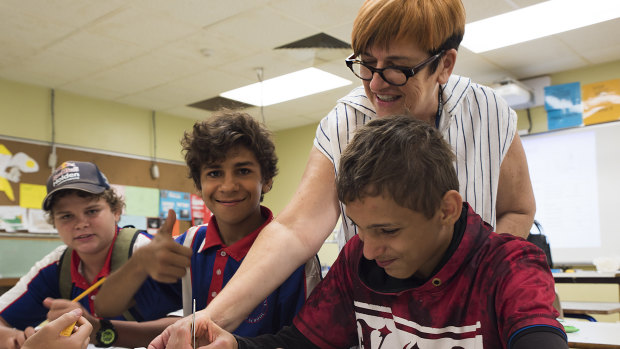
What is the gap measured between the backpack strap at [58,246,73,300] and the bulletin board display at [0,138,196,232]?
2578 mm

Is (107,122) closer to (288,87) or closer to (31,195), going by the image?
(31,195)

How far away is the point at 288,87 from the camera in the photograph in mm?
5641

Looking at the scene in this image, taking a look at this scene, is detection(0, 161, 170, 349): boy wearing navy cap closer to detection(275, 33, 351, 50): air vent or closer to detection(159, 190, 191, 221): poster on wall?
detection(275, 33, 351, 50): air vent

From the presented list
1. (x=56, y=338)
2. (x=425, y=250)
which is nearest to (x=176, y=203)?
(x=56, y=338)

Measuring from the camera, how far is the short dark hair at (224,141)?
1524mm

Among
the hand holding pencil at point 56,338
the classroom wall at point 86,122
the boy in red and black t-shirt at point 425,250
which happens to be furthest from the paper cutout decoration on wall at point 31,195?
the boy in red and black t-shirt at point 425,250

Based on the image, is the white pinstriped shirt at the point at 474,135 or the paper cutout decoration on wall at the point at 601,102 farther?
the paper cutout decoration on wall at the point at 601,102

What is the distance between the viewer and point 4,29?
4055mm

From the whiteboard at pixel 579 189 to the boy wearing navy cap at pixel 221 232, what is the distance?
→ 4.47m

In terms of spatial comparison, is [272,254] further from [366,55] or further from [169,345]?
[366,55]

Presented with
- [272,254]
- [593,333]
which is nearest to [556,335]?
[272,254]

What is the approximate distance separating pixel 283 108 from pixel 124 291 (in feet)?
16.5

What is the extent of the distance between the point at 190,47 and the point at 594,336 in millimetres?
3618

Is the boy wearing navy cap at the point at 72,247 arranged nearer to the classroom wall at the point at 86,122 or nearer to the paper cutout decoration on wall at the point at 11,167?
the paper cutout decoration on wall at the point at 11,167
